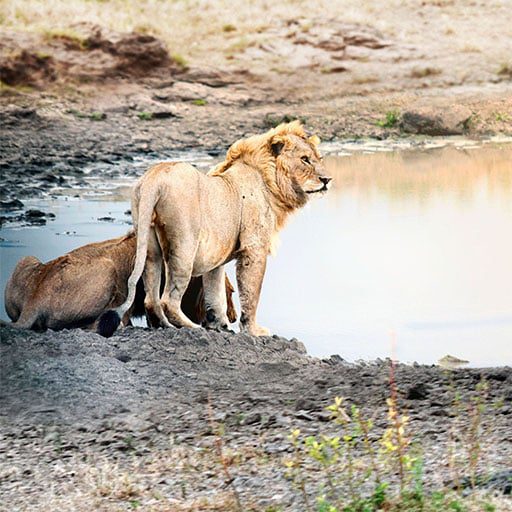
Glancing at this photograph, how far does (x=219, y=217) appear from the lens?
9148 mm

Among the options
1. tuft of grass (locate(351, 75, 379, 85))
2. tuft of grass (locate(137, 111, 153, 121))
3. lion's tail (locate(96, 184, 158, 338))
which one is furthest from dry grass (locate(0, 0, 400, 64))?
lion's tail (locate(96, 184, 158, 338))

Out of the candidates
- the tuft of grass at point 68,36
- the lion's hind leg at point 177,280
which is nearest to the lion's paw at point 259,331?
the lion's hind leg at point 177,280

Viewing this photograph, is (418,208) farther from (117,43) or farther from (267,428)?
(117,43)

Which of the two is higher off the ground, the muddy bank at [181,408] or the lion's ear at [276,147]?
the lion's ear at [276,147]

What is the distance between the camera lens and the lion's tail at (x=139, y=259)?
857cm

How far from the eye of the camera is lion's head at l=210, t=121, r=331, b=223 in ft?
31.3

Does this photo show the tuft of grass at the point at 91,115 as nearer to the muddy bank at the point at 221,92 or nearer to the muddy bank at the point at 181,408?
the muddy bank at the point at 221,92

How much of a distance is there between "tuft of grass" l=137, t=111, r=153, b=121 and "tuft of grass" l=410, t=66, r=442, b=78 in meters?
5.00

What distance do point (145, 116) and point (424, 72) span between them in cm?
549

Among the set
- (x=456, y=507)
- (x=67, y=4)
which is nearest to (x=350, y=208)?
(x=456, y=507)

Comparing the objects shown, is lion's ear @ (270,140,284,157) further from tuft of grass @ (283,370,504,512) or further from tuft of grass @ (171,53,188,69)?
tuft of grass @ (171,53,188,69)

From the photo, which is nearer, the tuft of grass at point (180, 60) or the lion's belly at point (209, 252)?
the lion's belly at point (209, 252)

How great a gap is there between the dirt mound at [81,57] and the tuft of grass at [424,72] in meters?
3.59

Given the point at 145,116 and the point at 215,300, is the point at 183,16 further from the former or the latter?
the point at 215,300
